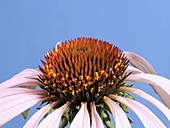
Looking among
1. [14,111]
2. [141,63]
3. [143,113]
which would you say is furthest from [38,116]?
Result: [141,63]

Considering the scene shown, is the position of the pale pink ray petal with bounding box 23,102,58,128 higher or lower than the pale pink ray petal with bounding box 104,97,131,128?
higher

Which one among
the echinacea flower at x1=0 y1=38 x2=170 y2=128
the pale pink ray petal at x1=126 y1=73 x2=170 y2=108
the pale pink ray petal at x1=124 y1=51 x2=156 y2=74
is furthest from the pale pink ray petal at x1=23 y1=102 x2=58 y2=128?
the pale pink ray petal at x1=124 y1=51 x2=156 y2=74

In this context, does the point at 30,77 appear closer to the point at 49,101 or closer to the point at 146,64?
the point at 49,101

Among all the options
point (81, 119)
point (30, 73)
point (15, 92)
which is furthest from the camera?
point (30, 73)

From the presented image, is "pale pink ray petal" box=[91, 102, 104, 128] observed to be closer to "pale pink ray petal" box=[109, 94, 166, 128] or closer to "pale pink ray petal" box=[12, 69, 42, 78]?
"pale pink ray petal" box=[109, 94, 166, 128]

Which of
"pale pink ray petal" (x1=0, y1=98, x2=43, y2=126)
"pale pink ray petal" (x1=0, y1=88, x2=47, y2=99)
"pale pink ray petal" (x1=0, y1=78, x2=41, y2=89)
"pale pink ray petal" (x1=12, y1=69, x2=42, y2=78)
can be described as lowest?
"pale pink ray petal" (x1=0, y1=98, x2=43, y2=126)

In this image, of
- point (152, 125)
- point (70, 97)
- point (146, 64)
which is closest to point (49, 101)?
point (70, 97)

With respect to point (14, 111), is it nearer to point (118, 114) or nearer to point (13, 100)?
point (13, 100)
